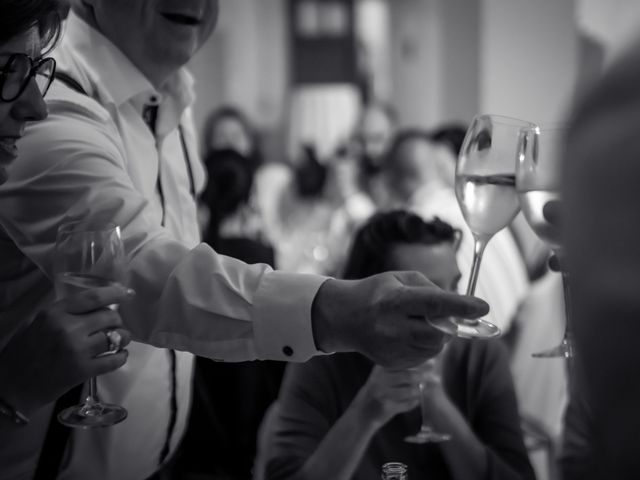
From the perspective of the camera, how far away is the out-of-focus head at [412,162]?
3.85 meters

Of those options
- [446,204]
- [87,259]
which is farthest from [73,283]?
[446,204]

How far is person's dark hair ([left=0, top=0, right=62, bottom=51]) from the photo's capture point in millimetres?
997

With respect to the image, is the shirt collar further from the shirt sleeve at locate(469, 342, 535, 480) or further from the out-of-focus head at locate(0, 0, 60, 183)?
the shirt sleeve at locate(469, 342, 535, 480)

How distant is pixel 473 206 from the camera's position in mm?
1034

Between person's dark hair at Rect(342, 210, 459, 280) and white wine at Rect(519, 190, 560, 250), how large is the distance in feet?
2.09

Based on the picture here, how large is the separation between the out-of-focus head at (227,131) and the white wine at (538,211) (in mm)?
3544

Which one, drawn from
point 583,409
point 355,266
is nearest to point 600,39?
point 355,266

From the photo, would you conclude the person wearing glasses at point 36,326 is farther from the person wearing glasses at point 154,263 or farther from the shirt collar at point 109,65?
the shirt collar at point 109,65

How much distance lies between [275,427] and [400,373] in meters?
0.36

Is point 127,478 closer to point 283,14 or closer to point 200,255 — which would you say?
point 200,255

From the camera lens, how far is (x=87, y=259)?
0.99 meters

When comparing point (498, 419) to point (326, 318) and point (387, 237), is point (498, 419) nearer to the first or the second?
point (387, 237)

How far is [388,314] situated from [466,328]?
0.11 meters

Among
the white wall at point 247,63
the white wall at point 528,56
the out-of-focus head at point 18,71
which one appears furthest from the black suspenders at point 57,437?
the white wall at point 247,63
